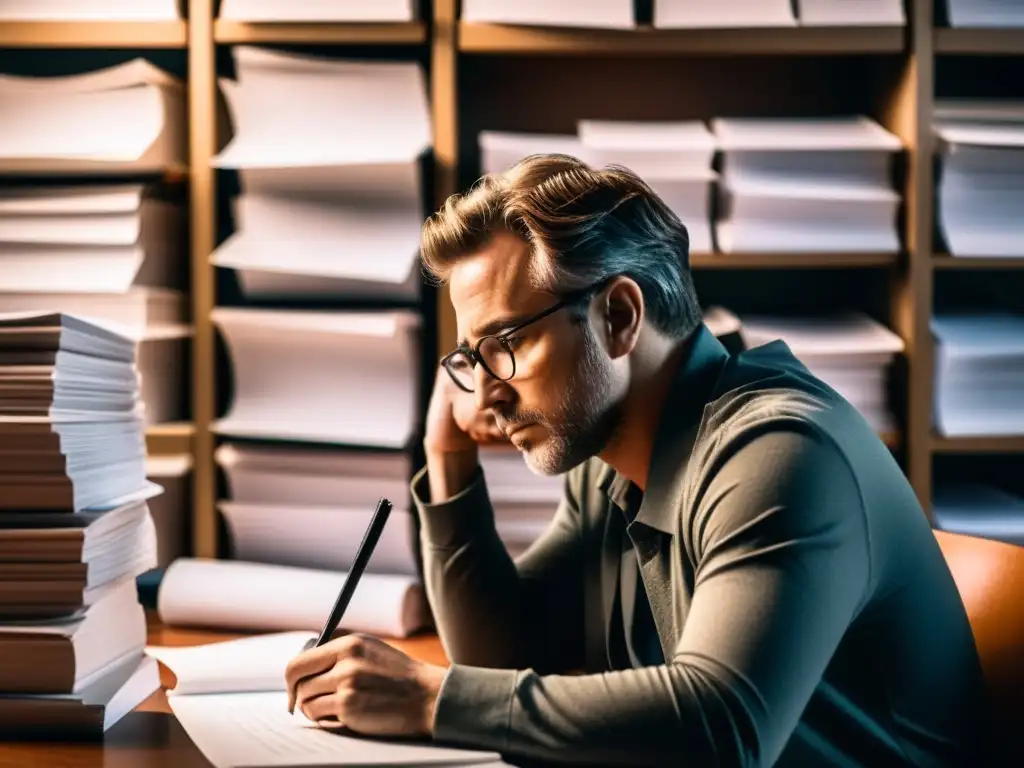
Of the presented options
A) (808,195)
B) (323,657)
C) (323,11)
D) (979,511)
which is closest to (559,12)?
(323,11)

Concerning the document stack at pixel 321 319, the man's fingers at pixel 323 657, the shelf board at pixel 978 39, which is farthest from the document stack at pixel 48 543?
the shelf board at pixel 978 39

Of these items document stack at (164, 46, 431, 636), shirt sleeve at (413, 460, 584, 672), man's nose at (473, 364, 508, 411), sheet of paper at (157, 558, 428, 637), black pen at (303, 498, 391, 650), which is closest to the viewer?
black pen at (303, 498, 391, 650)

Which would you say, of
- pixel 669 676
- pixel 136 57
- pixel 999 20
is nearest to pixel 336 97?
pixel 136 57

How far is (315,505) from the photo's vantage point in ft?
6.07

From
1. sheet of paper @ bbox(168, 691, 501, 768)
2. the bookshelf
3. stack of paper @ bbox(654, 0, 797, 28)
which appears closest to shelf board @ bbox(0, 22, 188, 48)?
the bookshelf

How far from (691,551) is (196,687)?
512 mm

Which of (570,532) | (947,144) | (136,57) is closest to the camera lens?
(570,532)

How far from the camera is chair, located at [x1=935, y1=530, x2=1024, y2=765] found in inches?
43.5

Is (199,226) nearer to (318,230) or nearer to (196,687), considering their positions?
(318,230)

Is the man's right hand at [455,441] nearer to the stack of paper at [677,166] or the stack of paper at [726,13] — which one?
the stack of paper at [677,166]

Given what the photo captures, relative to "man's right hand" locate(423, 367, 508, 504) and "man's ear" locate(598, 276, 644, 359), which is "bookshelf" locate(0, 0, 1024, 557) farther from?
"man's ear" locate(598, 276, 644, 359)

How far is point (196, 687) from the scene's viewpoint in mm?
1136

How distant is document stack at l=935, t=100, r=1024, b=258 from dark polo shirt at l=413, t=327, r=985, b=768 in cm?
74

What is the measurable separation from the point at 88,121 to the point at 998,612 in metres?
1.52
